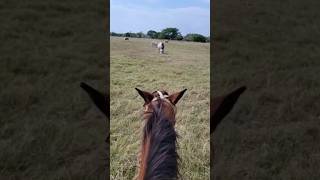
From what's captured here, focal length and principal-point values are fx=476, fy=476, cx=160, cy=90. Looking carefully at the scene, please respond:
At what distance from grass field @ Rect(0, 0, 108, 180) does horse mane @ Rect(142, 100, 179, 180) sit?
1.30m

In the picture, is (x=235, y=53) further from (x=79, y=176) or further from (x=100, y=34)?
(x=79, y=176)

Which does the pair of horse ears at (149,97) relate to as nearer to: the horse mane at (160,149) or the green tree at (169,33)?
the horse mane at (160,149)

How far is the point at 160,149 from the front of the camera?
2.04 meters

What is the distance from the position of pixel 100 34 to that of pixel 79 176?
45.5 inches

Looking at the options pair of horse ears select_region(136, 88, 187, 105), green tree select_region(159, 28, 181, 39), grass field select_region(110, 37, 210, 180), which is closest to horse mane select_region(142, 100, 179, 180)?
pair of horse ears select_region(136, 88, 187, 105)

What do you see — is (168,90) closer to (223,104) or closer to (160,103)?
(223,104)

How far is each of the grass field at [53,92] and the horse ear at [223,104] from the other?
0.92 metres

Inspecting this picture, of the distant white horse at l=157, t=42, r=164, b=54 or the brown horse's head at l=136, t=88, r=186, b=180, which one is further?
the distant white horse at l=157, t=42, r=164, b=54

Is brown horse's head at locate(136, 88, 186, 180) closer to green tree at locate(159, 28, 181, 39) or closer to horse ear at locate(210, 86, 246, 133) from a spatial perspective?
horse ear at locate(210, 86, 246, 133)

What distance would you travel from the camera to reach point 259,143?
4188 millimetres

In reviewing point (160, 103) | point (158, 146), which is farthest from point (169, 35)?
point (158, 146)

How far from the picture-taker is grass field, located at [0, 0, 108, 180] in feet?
12.1

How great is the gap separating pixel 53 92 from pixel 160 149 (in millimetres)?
2646

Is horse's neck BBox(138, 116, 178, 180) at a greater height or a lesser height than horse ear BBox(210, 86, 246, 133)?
lesser
